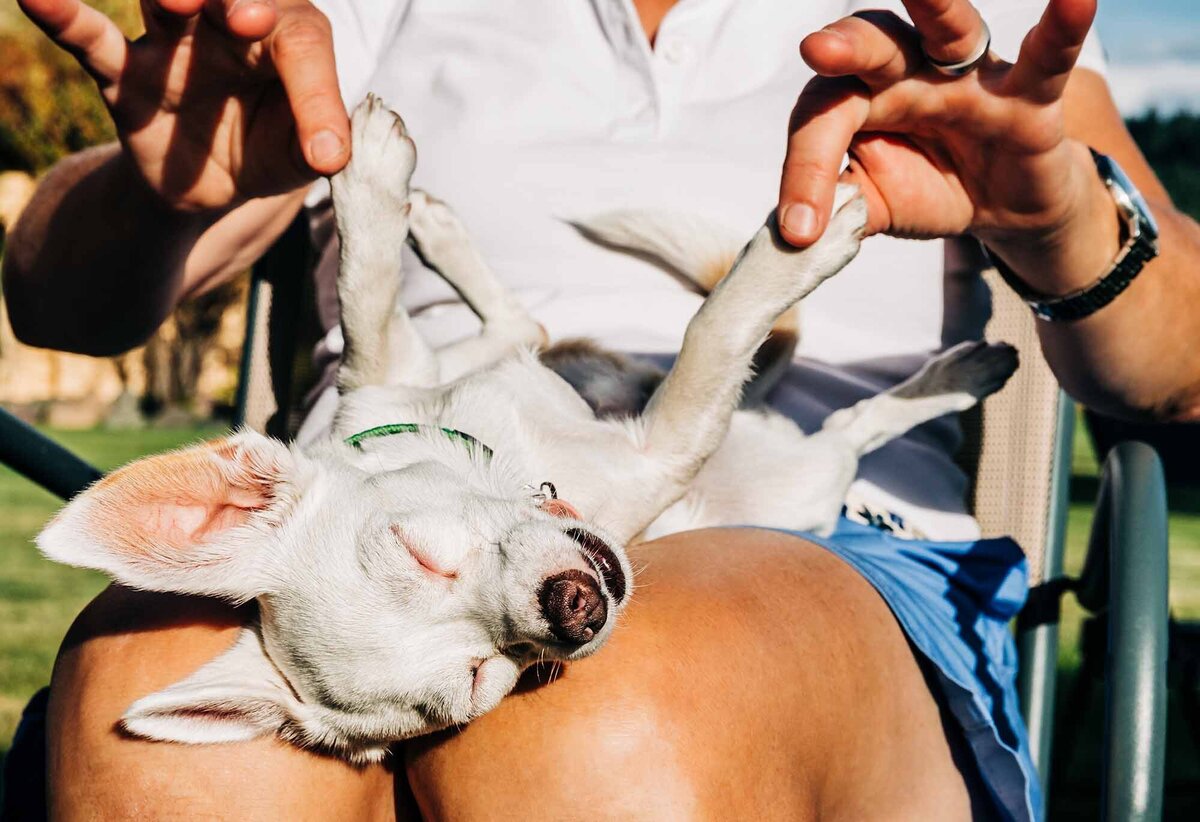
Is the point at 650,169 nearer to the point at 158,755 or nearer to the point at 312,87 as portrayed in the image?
the point at 312,87

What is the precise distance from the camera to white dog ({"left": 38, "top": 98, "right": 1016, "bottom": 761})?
1.18m

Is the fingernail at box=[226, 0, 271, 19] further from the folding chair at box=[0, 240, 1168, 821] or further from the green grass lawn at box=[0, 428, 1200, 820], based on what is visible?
the folding chair at box=[0, 240, 1168, 821]

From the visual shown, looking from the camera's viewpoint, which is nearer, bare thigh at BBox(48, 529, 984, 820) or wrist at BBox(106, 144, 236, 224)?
bare thigh at BBox(48, 529, 984, 820)

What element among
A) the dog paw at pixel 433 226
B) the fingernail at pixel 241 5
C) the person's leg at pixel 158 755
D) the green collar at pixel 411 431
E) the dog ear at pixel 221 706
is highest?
the fingernail at pixel 241 5

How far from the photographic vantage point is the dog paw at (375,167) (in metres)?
1.54

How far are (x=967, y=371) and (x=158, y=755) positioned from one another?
1236 millimetres

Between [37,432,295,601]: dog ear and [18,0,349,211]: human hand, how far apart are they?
31 centimetres

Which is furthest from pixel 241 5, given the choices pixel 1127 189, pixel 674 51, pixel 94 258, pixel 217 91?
pixel 1127 189

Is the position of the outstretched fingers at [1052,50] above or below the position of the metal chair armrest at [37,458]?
above

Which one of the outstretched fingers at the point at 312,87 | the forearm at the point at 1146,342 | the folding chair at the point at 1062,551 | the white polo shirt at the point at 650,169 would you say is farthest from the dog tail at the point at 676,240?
the outstretched fingers at the point at 312,87

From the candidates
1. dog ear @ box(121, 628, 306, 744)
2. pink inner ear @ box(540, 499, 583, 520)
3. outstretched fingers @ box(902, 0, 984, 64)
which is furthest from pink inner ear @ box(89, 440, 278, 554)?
outstretched fingers @ box(902, 0, 984, 64)

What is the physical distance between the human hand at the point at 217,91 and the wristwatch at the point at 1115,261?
2.64 feet

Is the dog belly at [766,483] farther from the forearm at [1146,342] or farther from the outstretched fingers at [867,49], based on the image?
the outstretched fingers at [867,49]

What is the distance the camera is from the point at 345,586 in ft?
4.04
